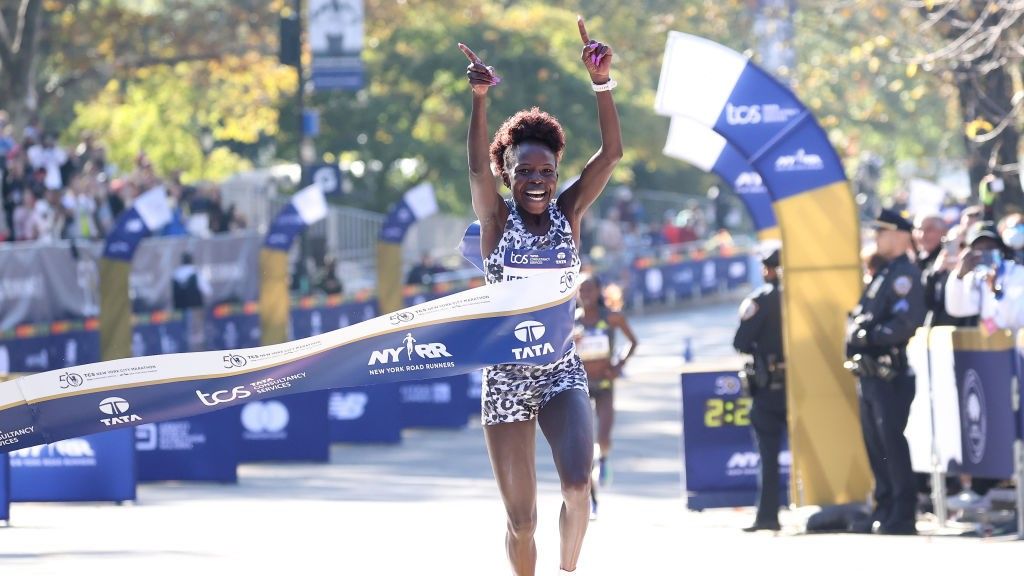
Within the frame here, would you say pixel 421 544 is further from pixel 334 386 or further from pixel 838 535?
pixel 334 386

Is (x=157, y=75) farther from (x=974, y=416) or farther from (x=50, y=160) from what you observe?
(x=974, y=416)

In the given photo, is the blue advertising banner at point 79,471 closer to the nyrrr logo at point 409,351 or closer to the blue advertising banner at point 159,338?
the nyrrr logo at point 409,351

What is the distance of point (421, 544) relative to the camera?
464 inches

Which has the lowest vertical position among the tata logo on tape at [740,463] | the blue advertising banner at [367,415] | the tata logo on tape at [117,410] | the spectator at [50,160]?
the tata logo on tape at [740,463]

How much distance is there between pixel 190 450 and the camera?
1697 centimetres

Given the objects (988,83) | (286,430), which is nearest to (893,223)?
(988,83)

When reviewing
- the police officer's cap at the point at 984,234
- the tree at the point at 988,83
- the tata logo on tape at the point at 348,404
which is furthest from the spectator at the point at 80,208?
the police officer's cap at the point at 984,234

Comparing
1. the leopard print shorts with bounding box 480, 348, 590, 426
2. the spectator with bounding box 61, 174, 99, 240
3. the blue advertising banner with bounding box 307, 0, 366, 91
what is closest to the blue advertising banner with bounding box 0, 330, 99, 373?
the spectator with bounding box 61, 174, 99, 240

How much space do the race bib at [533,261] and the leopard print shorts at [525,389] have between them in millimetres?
362

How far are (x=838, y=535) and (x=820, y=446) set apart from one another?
87cm

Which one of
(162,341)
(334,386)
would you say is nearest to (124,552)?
(334,386)

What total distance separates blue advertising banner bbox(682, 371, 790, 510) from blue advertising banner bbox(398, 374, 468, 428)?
329 inches

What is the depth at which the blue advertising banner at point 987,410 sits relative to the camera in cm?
1169

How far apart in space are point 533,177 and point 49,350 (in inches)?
611
